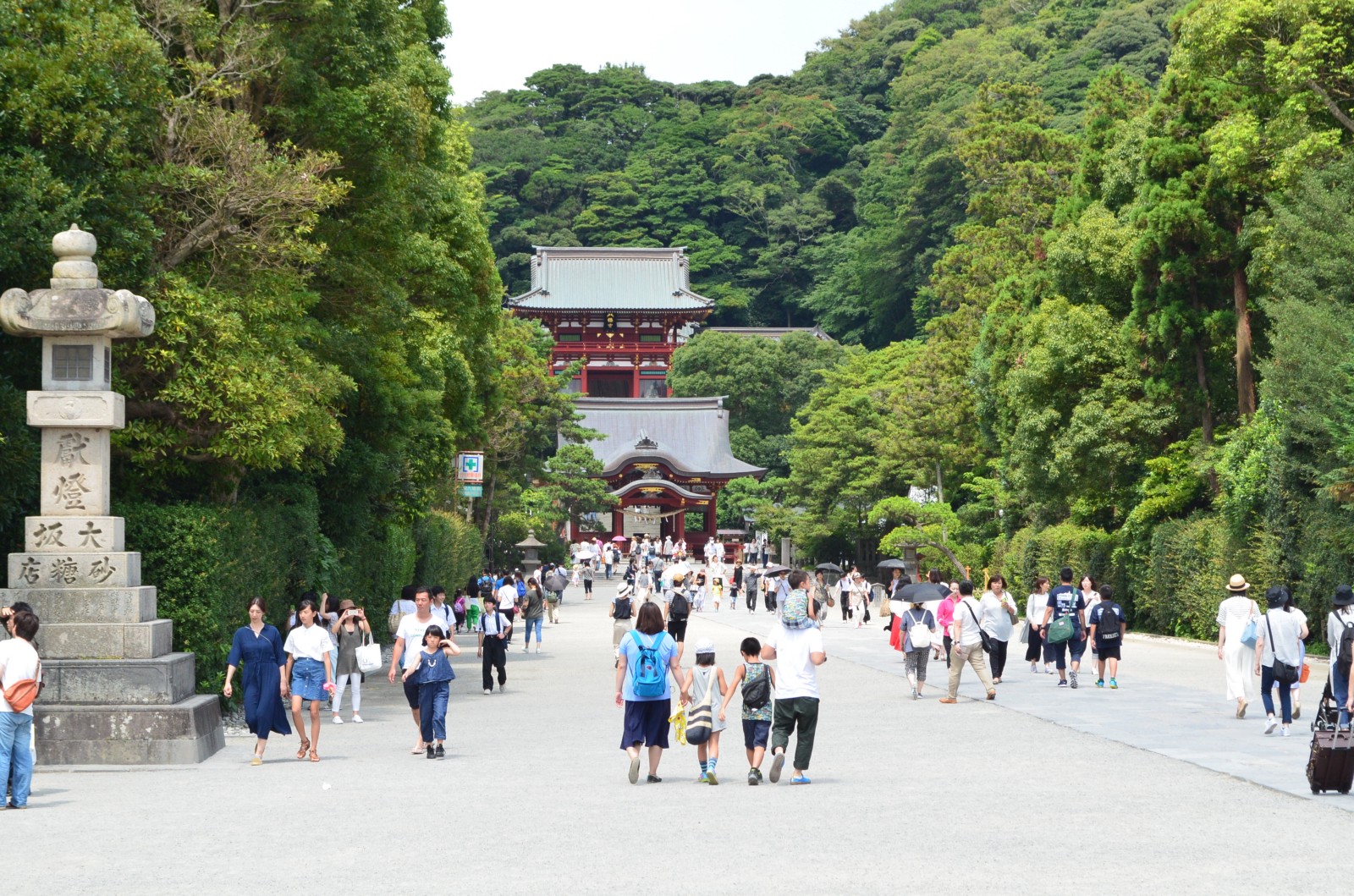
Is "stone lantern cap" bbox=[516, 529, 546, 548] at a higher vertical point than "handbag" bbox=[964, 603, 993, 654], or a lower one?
higher

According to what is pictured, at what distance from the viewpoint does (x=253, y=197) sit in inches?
596

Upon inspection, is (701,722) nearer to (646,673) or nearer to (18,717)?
(646,673)

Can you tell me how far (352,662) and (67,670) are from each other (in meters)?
4.06

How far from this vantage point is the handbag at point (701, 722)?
10.8m

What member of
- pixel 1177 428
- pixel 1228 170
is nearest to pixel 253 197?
pixel 1228 170

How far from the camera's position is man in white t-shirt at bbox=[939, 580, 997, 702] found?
635 inches

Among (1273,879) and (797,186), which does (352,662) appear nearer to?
(1273,879)

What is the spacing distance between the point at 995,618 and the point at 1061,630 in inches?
38.2

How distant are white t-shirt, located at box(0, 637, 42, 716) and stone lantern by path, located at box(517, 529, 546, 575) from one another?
3361 centimetres

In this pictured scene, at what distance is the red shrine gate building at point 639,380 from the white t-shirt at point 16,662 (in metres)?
54.2

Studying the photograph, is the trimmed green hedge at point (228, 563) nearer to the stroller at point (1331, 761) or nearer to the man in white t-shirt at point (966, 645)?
the man in white t-shirt at point (966, 645)

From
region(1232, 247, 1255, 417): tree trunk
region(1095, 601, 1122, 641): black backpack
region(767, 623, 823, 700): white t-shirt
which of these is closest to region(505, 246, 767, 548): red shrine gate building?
region(1232, 247, 1255, 417): tree trunk

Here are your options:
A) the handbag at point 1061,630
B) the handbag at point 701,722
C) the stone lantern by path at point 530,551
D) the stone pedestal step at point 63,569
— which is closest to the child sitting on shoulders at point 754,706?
the handbag at point 701,722

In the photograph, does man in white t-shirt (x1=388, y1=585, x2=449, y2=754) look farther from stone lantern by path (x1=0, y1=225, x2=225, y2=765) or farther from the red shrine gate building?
the red shrine gate building
